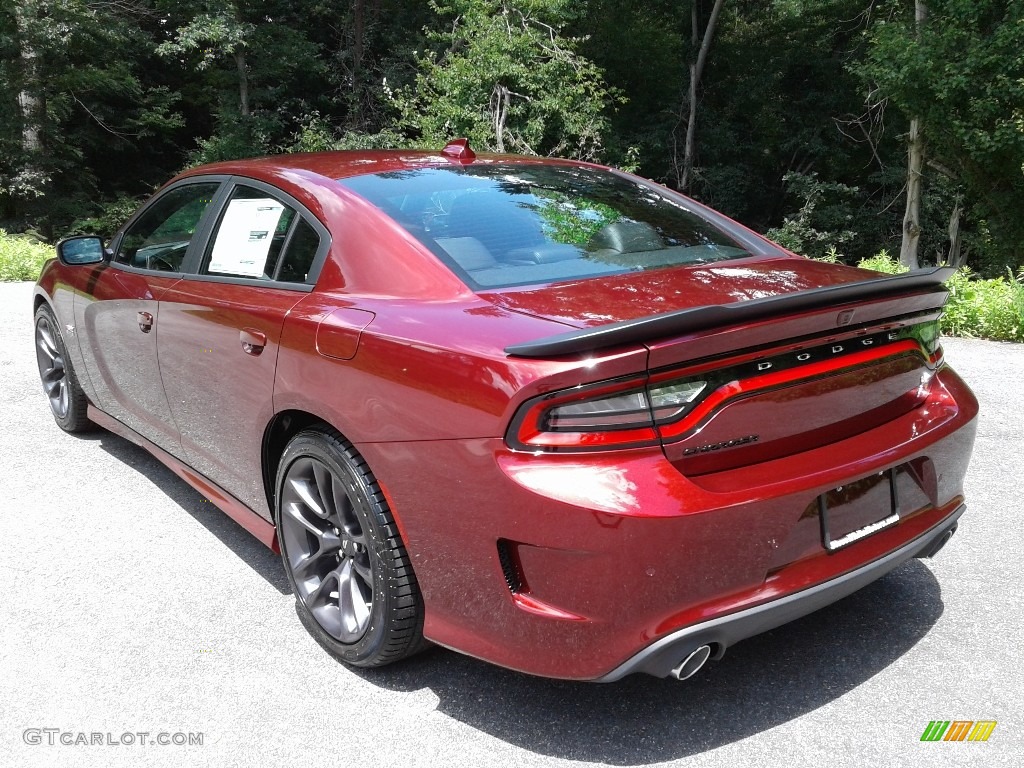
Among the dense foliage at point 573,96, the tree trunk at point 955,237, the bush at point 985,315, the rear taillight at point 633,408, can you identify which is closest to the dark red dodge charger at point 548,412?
the rear taillight at point 633,408

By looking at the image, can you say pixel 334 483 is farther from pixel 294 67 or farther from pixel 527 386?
pixel 294 67

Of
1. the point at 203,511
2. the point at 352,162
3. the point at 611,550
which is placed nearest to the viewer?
the point at 611,550

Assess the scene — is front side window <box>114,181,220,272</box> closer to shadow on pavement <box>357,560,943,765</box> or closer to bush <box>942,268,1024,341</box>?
shadow on pavement <box>357,560,943,765</box>

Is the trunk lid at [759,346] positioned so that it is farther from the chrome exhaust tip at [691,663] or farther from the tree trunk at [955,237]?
the tree trunk at [955,237]

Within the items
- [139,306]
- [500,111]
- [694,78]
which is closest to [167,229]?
[139,306]

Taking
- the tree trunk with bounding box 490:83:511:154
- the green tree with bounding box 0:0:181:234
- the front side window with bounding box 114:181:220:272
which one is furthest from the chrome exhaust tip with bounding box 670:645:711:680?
the green tree with bounding box 0:0:181:234

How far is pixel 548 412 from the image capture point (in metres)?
2.14

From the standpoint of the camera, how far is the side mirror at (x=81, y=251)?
4.25 meters

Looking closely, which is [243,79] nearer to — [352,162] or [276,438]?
[352,162]

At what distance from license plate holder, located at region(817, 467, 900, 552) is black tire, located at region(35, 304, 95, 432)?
→ 4122mm

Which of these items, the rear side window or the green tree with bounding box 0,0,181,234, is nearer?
the rear side window

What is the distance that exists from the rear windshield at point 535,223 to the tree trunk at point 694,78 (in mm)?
26620

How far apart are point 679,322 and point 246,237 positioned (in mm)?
1937

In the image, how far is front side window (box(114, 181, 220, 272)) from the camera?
379 centimetres
